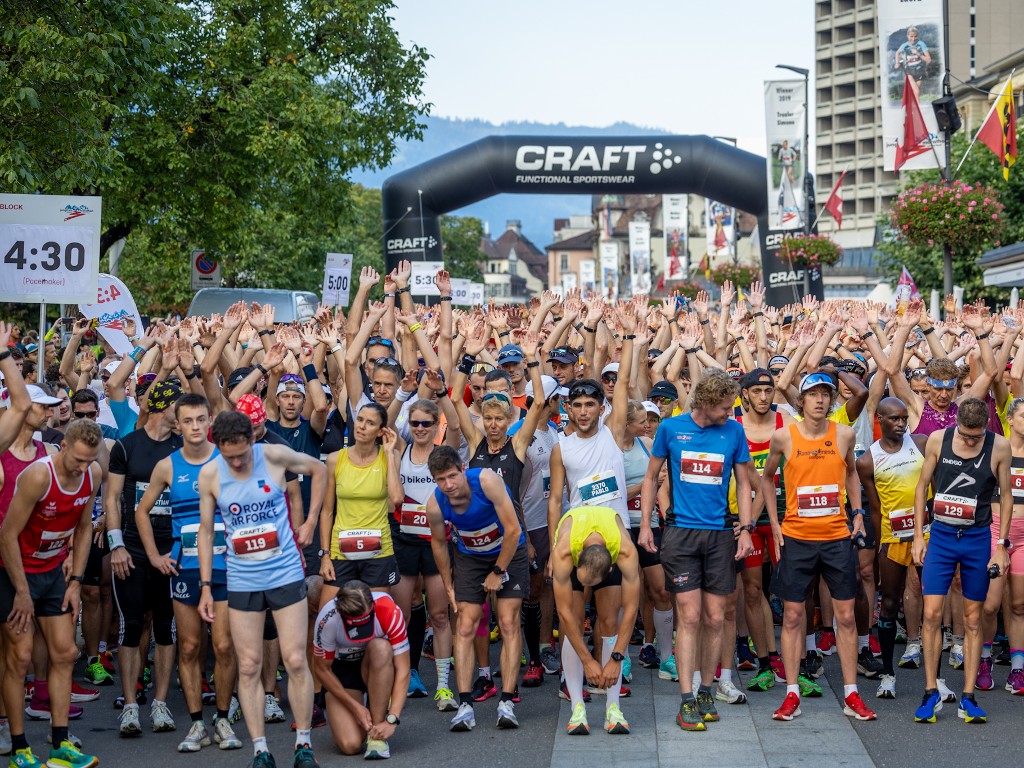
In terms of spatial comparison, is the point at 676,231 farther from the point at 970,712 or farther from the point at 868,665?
the point at 970,712

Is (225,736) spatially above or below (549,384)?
below

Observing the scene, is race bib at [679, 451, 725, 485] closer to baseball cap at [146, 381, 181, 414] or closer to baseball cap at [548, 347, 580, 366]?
baseball cap at [548, 347, 580, 366]

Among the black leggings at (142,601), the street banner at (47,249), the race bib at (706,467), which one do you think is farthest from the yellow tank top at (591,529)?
the street banner at (47,249)

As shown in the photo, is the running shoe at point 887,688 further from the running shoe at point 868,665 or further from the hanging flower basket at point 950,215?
the hanging flower basket at point 950,215

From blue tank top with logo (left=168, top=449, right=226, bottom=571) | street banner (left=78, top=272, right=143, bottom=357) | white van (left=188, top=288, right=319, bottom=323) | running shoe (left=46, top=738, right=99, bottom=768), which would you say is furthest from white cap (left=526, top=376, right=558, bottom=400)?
white van (left=188, top=288, right=319, bottom=323)

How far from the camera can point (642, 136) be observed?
28.4 metres

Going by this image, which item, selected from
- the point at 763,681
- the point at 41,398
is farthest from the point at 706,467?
the point at 41,398

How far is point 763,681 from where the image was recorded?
8945 mm

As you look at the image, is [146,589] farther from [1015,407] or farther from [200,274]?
[200,274]

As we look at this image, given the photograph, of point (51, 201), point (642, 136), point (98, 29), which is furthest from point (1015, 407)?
point (642, 136)

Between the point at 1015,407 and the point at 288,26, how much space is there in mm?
17707

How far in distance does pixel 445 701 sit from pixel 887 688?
9.11ft

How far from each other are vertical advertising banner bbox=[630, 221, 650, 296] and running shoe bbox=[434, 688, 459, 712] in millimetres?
53716

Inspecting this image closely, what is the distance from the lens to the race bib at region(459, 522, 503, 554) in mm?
8227
